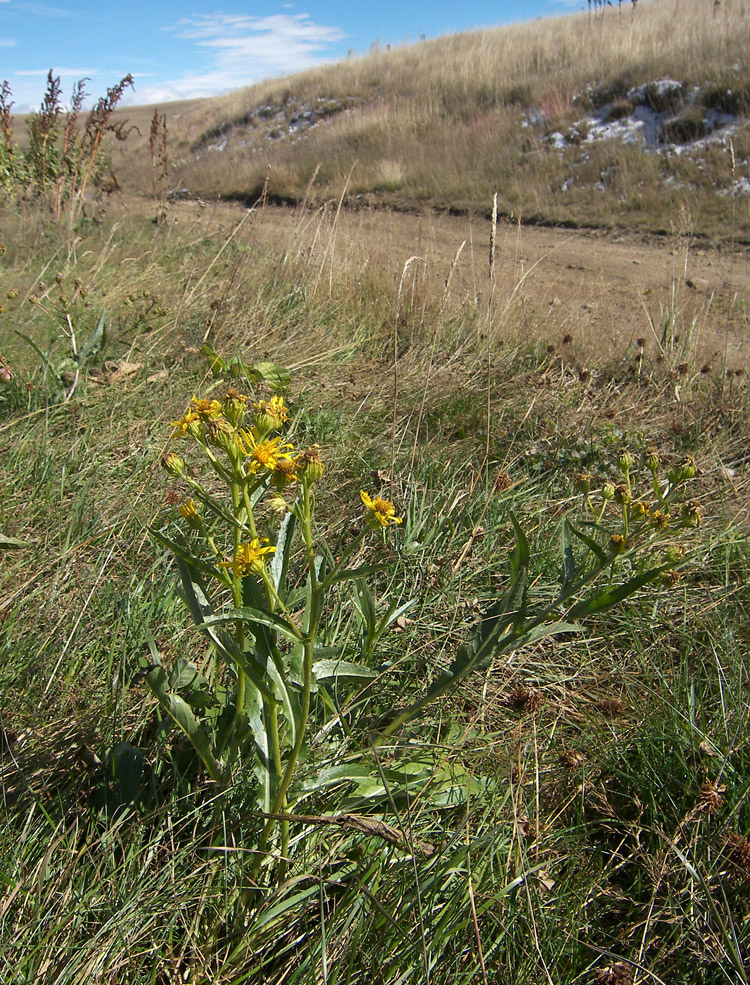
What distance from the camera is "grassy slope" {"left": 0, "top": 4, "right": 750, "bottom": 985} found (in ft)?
3.55

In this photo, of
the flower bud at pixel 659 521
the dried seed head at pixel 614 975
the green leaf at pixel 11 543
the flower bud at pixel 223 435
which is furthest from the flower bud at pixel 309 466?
the green leaf at pixel 11 543

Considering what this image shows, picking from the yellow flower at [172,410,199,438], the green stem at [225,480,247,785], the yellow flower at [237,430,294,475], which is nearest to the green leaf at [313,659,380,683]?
the green stem at [225,480,247,785]

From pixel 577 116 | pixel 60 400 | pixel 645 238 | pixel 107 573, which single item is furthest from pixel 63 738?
pixel 577 116

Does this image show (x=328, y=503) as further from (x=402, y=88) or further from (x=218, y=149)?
(x=218, y=149)

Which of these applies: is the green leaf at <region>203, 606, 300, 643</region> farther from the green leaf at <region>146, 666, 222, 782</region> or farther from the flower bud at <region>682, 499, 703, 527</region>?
the flower bud at <region>682, 499, 703, 527</region>

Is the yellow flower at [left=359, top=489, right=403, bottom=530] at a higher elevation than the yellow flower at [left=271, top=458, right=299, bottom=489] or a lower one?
lower

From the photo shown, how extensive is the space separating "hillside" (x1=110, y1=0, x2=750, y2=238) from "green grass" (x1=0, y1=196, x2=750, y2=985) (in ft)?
14.2

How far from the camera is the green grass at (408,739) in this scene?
1.08m

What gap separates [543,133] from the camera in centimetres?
1037

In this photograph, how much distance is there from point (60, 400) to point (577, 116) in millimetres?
10635

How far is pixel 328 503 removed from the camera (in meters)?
2.30

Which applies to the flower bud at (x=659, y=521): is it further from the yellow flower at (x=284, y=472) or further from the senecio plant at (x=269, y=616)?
the yellow flower at (x=284, y=472)

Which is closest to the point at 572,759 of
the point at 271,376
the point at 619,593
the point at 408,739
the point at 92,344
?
the point at 408,739

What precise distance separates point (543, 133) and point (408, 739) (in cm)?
1123
